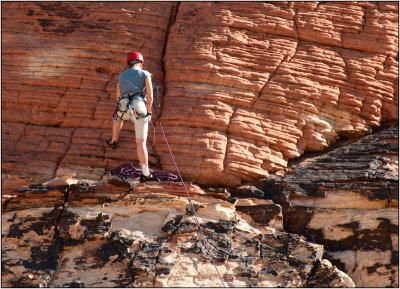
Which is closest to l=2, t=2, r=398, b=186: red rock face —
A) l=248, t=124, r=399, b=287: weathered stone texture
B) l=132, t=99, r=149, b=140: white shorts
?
l=248, t=124, r=399, b=287: weathered stone texture

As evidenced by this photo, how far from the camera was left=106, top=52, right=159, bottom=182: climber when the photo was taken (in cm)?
1027

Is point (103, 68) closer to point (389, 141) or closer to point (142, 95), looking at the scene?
point (142, 95)

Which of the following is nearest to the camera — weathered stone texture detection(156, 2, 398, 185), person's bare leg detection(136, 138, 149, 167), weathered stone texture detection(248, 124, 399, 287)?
weathered stone texture detection(248, 124, 399, 287)

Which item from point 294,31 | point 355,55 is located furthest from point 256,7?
point 355,55

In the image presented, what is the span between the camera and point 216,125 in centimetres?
1124

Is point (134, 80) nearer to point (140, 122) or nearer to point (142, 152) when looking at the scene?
point (140, 122)

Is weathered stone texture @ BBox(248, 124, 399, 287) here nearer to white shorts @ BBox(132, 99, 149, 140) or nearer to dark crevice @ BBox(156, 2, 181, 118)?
white shorts @ BBox(132, 99, 149, 140)

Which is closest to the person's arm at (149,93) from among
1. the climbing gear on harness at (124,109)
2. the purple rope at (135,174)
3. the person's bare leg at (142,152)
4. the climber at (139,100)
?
the climber at (139,100)

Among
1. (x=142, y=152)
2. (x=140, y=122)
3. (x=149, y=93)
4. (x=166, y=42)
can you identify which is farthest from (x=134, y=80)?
(x=166, y=42)

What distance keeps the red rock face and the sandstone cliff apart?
0.08ft

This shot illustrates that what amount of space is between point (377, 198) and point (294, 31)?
395cm

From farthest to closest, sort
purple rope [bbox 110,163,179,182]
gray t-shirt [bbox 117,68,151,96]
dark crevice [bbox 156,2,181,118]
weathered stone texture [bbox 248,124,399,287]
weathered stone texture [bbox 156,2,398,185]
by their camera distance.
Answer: dark crevice [bbox 156,2,181,118]
weathered stone texture [bbox 156,2,398,185]
purple rope [bbox 110,163,179,182]
gray t-shirt [bbox 117,68,151,96]
weathered stone texture [bbox 248,124,399,287]

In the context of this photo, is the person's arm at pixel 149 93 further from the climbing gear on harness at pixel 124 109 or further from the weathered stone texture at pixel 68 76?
the weathered stone texture at pixel 68 76

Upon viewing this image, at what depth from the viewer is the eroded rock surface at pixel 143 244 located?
9.14m
